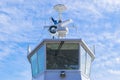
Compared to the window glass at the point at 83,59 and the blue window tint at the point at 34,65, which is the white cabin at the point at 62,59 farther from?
the blue window tint at the point at 34,65

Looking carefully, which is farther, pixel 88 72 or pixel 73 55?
pixel 88 72

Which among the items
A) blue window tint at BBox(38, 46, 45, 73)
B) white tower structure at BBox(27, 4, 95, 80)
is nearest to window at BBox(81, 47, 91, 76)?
white tower structure at BBox(27, 4, 95, 80)

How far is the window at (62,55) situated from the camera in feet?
71.4

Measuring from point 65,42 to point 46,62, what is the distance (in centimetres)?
176

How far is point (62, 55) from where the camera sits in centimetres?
2202

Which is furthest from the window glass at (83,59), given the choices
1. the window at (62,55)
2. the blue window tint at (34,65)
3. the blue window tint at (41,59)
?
the blue window tint at (34,65)

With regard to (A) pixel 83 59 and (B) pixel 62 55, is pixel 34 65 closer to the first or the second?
(B) pixel 62 55

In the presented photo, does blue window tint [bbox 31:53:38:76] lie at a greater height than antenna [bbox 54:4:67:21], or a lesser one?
lesser

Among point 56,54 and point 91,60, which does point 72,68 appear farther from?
point 91,60

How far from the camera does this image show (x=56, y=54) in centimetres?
2205

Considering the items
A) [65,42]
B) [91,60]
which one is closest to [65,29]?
[65,42]

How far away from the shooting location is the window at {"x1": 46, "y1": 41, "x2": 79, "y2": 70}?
2177cm

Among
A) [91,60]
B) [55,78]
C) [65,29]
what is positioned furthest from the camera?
[91,60]

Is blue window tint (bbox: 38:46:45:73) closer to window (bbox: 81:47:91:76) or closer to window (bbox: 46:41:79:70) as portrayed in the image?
window (bbox: 46:41:79:70)
